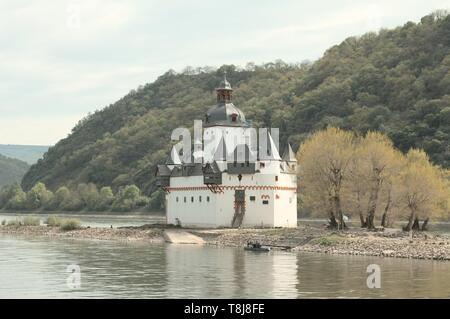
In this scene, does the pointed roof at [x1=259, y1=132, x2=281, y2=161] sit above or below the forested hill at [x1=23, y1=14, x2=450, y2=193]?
below

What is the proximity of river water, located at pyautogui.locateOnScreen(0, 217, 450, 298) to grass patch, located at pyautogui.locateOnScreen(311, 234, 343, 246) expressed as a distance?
13.1ft

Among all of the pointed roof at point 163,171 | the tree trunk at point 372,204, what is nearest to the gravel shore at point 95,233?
the pointed roof at point 163,171

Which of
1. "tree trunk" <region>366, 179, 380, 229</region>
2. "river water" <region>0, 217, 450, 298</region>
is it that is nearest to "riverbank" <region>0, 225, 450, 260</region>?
"river water" <region>0, 217, 450, 298</region>

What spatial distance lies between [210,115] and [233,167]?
35.7 feet

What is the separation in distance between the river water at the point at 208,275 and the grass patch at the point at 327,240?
3985 mm

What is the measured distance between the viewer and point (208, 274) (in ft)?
164

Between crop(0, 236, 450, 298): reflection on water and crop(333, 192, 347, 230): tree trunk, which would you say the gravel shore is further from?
crop(333, 192, 347, 230): tree trunk

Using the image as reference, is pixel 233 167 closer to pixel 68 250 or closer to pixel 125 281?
pixel 68 250

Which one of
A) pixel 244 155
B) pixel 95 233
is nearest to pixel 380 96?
pixel 244 155

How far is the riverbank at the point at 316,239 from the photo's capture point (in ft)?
206

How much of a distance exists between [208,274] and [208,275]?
1.85 feet

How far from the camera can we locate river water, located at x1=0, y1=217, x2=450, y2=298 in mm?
41688

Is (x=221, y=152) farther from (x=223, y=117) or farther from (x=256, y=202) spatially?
(x=256, y=202)
